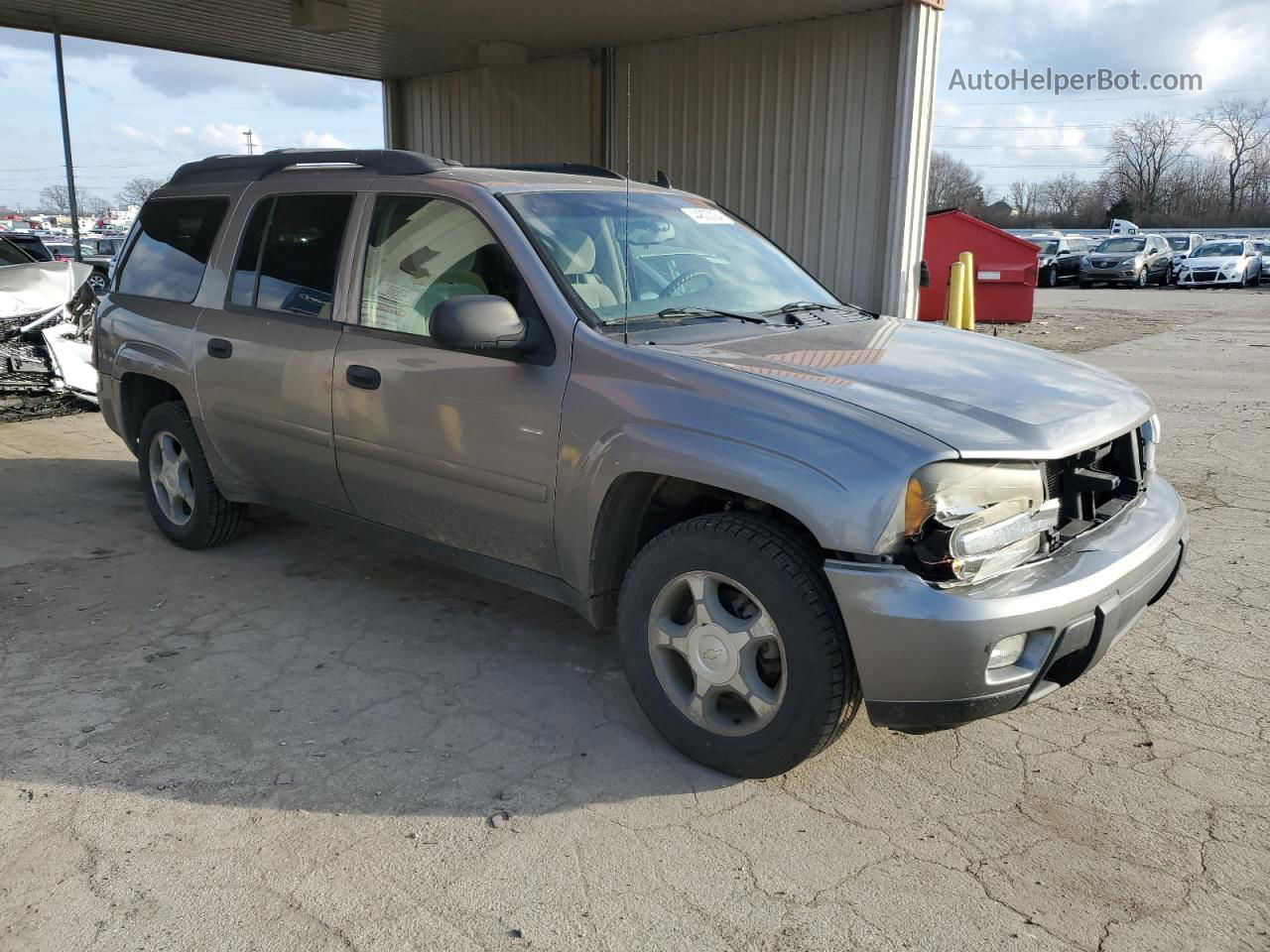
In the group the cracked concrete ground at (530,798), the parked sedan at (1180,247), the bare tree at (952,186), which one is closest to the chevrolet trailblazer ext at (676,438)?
the cracked concrete ground at (530,798)

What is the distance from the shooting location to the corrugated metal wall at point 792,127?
10.7m

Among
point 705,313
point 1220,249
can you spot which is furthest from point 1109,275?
point 705,313

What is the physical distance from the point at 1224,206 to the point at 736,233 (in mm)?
83057

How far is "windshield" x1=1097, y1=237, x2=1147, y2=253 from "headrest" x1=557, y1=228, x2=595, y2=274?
100 feet

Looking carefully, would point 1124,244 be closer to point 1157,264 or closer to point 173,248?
point 1157,264

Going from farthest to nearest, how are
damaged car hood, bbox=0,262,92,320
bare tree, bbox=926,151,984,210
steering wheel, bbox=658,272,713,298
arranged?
1. bare tree, bbox=926,151,984,210
2. damaged car hood, bbox=0,262,92,320
3. steering wheel, bbox=658,272,713,298

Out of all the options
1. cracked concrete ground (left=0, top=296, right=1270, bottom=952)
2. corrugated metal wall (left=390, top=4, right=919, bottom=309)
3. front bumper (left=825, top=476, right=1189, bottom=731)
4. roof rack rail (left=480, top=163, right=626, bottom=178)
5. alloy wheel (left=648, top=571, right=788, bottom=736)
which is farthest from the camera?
corrugated metal wall (left=390, top=4, right=919, bottom=309)

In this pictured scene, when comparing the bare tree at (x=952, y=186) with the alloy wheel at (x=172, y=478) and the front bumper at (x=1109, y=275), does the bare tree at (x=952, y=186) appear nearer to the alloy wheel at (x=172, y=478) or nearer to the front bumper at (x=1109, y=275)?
the front bumper at (x=1109, y=275)

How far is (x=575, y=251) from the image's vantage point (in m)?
3.71

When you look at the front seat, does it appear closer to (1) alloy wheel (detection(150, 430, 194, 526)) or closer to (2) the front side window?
(2) the front side window

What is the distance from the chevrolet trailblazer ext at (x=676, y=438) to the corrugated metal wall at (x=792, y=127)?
685 cm

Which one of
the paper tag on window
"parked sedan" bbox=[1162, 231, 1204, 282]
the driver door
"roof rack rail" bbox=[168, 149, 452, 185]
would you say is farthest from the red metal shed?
"parked sedan" bbox=[1162, 231, 1204, 282]

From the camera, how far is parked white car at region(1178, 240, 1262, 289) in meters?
29.0

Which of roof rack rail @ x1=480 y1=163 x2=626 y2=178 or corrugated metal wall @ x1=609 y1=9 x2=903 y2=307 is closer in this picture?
roof rack rail @ x1=480 y1=163 x2=626 y2=178
